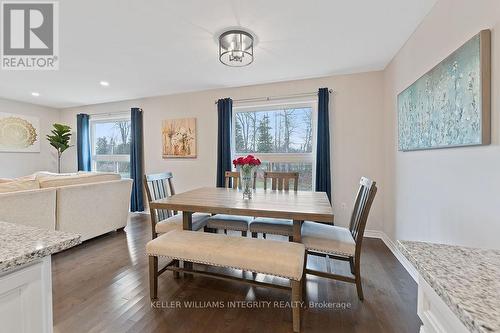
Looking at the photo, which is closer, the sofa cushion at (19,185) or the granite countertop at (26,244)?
the granite countertop at (26,244)

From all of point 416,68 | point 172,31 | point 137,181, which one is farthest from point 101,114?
point 416,68

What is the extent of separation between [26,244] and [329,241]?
5.73 feet

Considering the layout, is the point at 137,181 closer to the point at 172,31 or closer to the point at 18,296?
the point at 172,31

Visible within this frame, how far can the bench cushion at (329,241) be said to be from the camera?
1730 millimetres

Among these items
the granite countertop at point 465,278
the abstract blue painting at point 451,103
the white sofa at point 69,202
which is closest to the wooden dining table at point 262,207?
the granite countertop at point 465,278

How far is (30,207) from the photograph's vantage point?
92.8 inches

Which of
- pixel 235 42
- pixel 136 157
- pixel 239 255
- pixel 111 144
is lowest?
pixel 239 255

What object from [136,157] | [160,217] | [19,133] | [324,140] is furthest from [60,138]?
[324,140]

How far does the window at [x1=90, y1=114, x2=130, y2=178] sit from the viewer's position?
4.96 m

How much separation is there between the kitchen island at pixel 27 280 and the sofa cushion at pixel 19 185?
2.14 m

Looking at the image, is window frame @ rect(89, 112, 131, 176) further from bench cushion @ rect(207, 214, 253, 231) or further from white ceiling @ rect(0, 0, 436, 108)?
bench cushion @ rect(207, 214, 253, 231)

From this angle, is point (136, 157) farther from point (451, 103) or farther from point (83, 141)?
point (451, 103)

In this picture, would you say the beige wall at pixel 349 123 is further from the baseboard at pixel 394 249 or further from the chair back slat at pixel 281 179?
the chair back slat at pixel 281 179

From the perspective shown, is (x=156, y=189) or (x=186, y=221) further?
(x=156, y=189)
